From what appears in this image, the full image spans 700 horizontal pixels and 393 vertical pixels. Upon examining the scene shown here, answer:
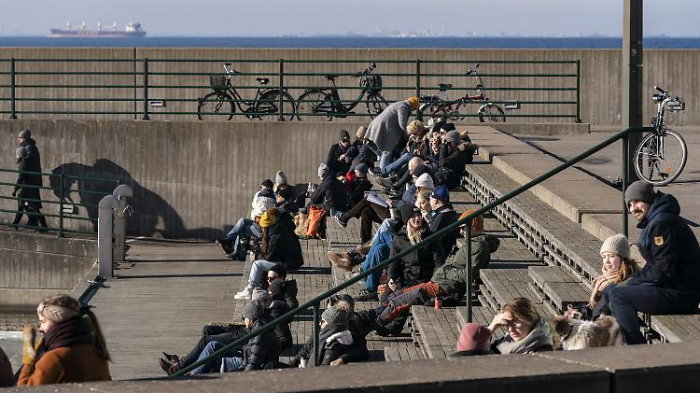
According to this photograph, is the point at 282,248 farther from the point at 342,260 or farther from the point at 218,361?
the point at 218,361

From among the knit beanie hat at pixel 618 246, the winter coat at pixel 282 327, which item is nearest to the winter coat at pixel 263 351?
the winter coat at pixel 282 327

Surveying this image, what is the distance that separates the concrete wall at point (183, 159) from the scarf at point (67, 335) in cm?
1623

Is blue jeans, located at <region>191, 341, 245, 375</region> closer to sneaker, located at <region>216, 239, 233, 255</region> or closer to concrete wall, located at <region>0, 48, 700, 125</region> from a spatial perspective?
sneaker, located at <region>216, 239, 233, 255</region>

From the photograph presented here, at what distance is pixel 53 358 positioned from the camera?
6281 millimetres

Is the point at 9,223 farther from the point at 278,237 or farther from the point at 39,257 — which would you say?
the point at 278,237

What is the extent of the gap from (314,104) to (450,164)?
8157 millimetres

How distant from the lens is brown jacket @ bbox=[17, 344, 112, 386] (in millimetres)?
6230

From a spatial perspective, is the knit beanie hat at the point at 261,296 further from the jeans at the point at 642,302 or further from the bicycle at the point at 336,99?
the bicycle at the point at 336,99

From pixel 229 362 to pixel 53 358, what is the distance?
14.4 feet

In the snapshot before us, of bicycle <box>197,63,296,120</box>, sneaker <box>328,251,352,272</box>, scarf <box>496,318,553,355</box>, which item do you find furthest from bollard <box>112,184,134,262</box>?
scarf <box>496,318,553,355</box>

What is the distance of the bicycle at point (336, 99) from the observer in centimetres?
2293

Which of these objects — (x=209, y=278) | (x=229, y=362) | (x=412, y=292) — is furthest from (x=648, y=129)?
(x=209, y=278)

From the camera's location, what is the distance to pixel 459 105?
24188 millimetres

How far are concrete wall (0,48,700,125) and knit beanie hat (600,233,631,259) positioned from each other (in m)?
16.5
